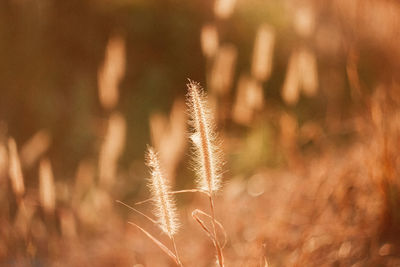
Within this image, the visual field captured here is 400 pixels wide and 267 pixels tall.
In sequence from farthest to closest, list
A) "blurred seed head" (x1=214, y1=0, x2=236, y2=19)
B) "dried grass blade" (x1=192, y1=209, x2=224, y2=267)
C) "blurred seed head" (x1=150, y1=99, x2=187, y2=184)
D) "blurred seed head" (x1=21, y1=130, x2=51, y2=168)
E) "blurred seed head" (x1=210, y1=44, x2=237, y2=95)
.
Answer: "blurred seed head" (x1=21, y1=130, x2=51, y2=168), "blurred seed head" (x1=150, y1=99, x2=187, y2=184), "blurred seed head" (x1=210, y1=44, x2=237, y2=95), "blurred seed head" (x1=214, y1=0, x2=236, y2=19), "dried grass blade" (x1=192, y1=209, x2=224, y2=267)

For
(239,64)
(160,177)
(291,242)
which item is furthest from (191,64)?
(160,177)

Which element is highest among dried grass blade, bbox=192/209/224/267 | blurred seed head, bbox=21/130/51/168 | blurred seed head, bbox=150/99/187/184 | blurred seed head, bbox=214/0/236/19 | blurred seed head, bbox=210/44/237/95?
blurred seed head, bbox=214/0/236/19

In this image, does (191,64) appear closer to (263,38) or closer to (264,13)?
(264,13)

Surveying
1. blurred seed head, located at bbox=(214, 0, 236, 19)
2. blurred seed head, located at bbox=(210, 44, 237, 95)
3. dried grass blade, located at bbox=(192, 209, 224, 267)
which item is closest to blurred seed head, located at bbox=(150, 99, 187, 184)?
blurred seed head, located at bbox=(210, 44, 237, 95)

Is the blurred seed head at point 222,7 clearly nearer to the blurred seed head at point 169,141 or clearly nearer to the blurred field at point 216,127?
the blurred field at point 216,127

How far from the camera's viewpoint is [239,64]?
311 centimetres

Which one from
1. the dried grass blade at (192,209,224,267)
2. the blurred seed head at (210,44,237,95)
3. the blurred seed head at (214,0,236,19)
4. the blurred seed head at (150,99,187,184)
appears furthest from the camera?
the blurred seed head at (150,99,187,184)

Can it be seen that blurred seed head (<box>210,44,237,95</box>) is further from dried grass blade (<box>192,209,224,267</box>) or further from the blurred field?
dried grass blade (<box>192,209,224,267</box>)

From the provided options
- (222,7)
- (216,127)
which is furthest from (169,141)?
(222,7)

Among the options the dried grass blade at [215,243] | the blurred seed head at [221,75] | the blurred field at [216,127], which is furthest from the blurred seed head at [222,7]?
the dried grass blade at [215,243]

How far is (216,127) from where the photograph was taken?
169 centimetres

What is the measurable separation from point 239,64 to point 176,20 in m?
0.58

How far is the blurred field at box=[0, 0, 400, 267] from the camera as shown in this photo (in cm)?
132

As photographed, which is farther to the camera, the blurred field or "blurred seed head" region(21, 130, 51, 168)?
"blurred seed head" region(21, 130, 51, 168)
